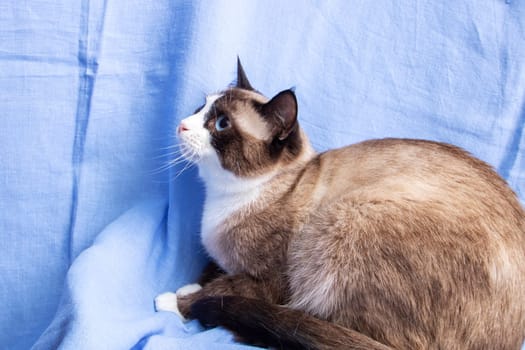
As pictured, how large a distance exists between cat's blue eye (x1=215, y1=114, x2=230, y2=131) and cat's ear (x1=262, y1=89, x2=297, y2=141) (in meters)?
0.11

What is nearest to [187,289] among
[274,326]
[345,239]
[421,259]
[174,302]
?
[174,302]

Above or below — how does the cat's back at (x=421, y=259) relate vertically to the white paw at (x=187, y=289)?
above

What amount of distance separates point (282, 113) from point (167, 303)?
64 cm

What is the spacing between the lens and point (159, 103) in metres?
1.74

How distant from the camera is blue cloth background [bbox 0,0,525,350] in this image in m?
1.61

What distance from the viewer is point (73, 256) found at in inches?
67.2

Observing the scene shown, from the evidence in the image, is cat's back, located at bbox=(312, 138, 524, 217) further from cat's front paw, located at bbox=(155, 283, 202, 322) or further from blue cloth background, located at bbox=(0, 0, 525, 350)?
cat's front paw, located at bbox=(155, 283, 202, 322)

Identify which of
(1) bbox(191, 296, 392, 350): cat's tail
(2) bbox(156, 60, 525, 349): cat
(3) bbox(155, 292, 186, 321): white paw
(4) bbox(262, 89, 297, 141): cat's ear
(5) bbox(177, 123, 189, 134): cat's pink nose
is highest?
(4) bbox(262, 89, 297, 141): cat's ear

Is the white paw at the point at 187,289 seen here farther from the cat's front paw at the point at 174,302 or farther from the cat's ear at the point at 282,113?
the cat's ear at the point at 282,113

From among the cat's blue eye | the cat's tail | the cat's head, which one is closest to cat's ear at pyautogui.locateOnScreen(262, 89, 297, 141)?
the cat's head

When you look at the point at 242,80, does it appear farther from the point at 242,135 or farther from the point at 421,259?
the point at 421,259

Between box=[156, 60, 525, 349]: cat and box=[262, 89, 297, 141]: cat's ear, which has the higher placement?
box=[262, 89, 297, 141]: cat's ear

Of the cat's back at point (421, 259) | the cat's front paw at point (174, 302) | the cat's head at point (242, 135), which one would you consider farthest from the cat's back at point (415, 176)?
the cat's front paw at point (174, 302)

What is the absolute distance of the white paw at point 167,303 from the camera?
1539 mm
